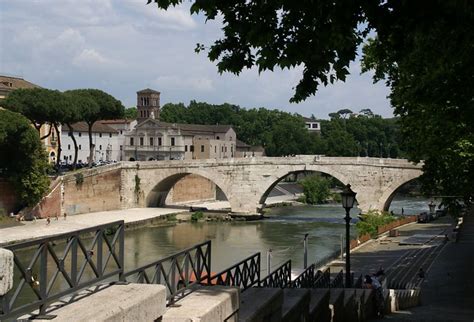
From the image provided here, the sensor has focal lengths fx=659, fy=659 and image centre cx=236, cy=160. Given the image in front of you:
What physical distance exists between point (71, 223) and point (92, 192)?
7.27 m

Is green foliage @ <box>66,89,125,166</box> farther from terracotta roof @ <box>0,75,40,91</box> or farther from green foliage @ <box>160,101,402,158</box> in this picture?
green foliage @ <box>160,101,402,158</box>

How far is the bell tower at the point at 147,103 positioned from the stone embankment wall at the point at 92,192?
31215 millimetres

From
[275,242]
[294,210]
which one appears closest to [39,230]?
[275,242]

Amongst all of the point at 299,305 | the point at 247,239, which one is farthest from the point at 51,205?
the point at 299,305

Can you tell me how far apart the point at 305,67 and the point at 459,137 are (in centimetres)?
978

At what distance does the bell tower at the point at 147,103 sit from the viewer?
258ft

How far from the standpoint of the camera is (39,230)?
108ft

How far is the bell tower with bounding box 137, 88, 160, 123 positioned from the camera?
78.7m

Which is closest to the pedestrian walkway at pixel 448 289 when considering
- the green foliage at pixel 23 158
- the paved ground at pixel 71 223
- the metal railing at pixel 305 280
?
the metal railing at pixel 305 280

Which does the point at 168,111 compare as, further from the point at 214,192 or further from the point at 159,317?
the point at 159,317

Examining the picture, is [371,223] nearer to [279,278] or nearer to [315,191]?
[315,191]

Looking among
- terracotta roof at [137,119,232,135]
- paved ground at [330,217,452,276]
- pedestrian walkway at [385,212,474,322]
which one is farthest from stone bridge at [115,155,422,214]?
terracotta roof at [137,119,232,135]

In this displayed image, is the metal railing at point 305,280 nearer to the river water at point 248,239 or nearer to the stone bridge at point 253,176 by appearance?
the river water at point 248,239

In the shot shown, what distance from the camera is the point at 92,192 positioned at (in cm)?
4447
